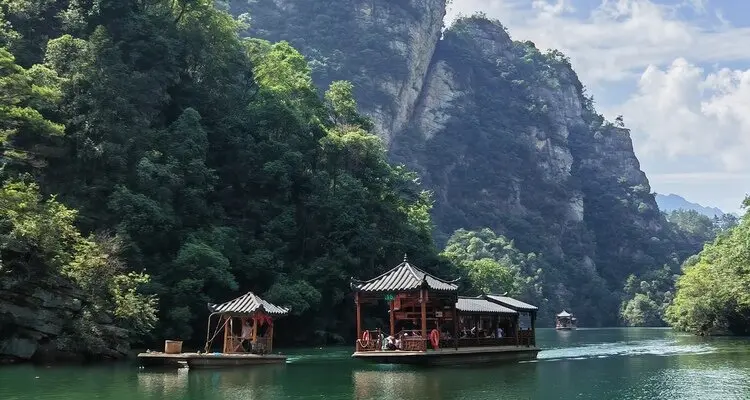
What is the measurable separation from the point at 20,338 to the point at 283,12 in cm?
12872

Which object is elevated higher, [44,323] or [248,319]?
[248,319]

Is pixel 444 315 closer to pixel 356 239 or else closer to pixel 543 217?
pixel 356 239

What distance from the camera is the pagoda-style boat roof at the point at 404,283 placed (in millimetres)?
30969

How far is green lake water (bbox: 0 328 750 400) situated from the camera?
70.0 feet

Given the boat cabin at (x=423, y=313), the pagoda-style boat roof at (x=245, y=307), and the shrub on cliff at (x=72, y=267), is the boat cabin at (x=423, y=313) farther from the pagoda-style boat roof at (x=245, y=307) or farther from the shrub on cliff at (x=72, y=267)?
the shrub on cliff at (x=72, y=267)

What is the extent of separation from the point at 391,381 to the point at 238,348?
443 inches

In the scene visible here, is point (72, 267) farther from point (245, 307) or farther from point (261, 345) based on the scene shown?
point (261, 345)

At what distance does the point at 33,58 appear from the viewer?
50656 mm

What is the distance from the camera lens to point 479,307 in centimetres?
3669

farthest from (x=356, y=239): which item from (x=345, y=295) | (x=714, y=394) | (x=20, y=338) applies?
(x=714, y=394)

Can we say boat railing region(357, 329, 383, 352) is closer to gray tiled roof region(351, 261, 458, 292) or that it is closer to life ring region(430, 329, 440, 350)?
gray tiled roof region(351, 261, 458, 292)

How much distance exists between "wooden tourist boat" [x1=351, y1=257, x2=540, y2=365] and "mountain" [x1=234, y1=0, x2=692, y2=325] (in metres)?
97.5

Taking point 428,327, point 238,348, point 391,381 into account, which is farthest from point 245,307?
point 391,381

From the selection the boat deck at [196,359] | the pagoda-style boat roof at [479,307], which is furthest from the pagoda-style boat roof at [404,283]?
the boat deck at [196,359]
